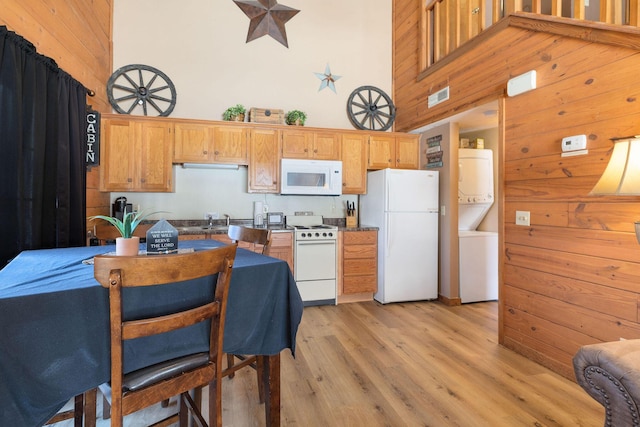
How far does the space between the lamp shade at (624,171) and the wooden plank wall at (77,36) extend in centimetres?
367

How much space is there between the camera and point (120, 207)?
12.1 ft

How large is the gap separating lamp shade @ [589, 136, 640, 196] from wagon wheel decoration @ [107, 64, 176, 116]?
427 centimetres

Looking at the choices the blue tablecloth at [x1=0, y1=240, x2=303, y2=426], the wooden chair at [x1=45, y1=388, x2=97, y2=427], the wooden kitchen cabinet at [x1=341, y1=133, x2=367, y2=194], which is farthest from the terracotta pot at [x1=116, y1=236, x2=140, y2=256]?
the wooden kitchen cabinet at [x1=341, y1=133, x2=367, y2=194]

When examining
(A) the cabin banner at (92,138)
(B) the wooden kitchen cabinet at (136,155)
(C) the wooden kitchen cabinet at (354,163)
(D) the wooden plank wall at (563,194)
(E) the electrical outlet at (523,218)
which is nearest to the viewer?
(D) the wooden plank wall at (563,194)

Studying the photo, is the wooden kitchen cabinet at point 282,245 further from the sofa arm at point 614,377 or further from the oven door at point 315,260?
the sofa arm at point 614,377

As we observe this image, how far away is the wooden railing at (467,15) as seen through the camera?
2.55m

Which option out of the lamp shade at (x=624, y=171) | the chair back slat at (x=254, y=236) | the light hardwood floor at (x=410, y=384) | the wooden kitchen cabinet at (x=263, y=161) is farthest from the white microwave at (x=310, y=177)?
the lamp shade at (x=624, y=171)

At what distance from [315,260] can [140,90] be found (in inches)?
119

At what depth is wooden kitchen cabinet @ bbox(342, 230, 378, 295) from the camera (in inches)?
153

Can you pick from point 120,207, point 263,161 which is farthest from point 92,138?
point 263,161

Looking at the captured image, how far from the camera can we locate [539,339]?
2.42m

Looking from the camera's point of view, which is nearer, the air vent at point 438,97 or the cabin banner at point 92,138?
the cabin banner at point 92,138

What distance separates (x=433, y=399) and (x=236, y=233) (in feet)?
5.47

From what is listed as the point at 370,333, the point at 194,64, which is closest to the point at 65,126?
the point at 194,64
